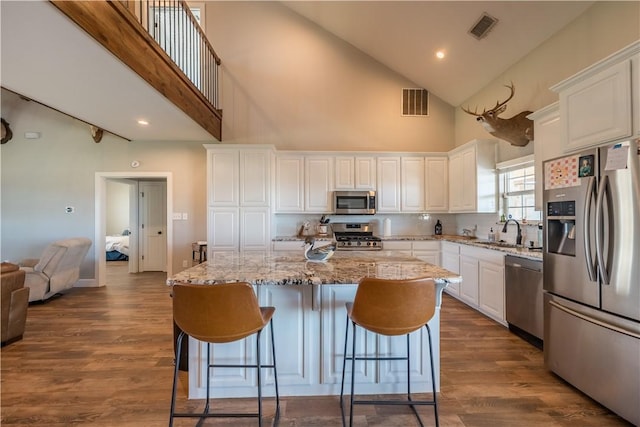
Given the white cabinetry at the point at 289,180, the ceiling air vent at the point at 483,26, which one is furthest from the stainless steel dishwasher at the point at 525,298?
the white cabinetry at the point at 289,180

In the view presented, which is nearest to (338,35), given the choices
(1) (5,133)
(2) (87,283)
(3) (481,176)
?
(3) (481,176)

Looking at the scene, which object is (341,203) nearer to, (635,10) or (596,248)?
(596,248)

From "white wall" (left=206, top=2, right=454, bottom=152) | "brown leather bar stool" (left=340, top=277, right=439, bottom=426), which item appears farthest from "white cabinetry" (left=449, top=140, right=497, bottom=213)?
"brown leather bar stool" (left=340, top=277, right=439, bottom=426)

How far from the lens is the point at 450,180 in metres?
4.75

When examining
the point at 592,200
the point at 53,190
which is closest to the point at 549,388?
the point at 592,200

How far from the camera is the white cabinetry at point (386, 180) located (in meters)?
4.80

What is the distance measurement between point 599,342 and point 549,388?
55cm

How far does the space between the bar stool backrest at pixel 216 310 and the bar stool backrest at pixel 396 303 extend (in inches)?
24.4

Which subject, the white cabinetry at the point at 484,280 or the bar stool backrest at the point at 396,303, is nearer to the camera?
the bar stool backrest at the point at 396,303

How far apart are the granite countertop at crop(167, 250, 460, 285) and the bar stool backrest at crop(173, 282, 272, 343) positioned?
0.19 m

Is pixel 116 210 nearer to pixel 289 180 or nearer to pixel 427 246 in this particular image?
pixel 289 180

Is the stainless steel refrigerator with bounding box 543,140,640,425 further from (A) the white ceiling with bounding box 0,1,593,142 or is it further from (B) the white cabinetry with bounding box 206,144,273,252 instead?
(B) the white cabinetry with bounding box 206,144,273,252

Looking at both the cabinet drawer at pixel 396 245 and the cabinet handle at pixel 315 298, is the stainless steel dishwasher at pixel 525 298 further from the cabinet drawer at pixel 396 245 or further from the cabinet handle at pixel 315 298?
the cabinet handle at pixel 315 298

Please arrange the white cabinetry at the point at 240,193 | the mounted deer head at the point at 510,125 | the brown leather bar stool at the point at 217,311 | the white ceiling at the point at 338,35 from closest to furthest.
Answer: the brown leather bar stool at the point at 217,311 < the white ceiling at the point at 338,35 < the mounted deer head at the point at 510,125 < the white cabinetry at the point at 240,193
